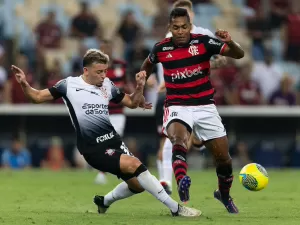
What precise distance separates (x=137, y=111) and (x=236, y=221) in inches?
503

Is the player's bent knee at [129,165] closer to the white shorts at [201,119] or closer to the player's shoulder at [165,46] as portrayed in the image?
the white shorts at [201,119]

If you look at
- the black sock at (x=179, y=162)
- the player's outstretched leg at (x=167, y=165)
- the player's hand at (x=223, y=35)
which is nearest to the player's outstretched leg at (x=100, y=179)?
the player's outstretched leg at (x=167, y=165)

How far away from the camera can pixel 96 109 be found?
33.3ft

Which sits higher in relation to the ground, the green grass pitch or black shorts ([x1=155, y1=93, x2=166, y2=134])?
black shorts ([x1=155, y1=93, x2=166, y2=134])

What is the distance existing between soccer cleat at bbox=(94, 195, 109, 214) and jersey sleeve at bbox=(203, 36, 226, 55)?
2.16 m

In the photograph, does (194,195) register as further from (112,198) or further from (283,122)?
(283,122)

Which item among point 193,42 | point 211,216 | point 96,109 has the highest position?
point 193,42

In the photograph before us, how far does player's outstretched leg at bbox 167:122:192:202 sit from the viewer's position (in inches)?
376

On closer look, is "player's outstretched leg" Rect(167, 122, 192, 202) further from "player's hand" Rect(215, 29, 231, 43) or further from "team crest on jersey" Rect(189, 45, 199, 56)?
"player's hand" Rect(215, 29, 231, 43)

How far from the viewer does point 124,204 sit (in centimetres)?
1230

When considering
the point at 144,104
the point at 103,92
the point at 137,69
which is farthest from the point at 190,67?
the point at 137,69

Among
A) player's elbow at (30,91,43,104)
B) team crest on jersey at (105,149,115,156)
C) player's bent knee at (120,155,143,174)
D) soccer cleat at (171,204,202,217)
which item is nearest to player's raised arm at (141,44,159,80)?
team crest on jersey at (105,149,115,156)

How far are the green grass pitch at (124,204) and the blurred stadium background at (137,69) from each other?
4.34m

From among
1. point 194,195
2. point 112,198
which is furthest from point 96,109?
point 194,195
